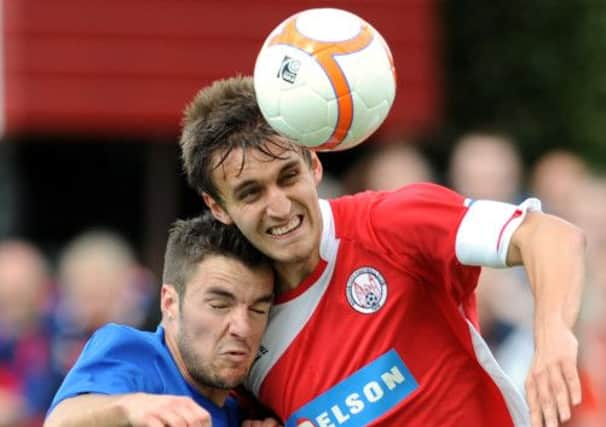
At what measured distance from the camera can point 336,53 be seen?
241 inches

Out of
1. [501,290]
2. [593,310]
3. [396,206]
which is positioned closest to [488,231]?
[396,206]

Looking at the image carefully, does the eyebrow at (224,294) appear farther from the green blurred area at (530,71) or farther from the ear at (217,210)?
the green blurred area at (530,71)

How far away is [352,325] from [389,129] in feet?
25.6

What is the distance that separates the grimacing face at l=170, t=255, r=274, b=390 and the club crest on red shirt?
31 cm

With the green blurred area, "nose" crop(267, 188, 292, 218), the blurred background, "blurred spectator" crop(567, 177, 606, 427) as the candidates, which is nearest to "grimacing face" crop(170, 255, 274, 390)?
"nose" crop(267, 188, 292, 218)

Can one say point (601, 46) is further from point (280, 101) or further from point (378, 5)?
point (280, 101)

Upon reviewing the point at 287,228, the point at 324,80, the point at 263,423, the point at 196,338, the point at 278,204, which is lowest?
the point at 263,423

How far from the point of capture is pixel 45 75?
1387 cm

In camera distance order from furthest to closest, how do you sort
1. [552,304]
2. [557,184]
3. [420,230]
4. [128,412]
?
[557,184] < [420,230] < [128,412] < [552,304]

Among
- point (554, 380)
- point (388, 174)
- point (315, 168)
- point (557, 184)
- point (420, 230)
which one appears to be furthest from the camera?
point (557, 184)

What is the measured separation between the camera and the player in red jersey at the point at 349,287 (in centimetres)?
630

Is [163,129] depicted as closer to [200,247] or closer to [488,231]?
[200,247]

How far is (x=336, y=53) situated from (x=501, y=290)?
12.9ft

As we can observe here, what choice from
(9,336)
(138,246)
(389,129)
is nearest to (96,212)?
(138,246)
